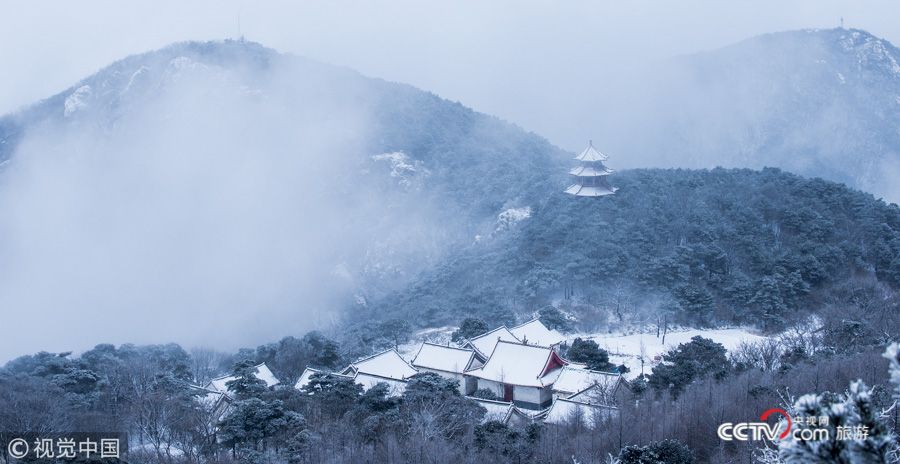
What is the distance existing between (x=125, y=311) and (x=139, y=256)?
6199mm

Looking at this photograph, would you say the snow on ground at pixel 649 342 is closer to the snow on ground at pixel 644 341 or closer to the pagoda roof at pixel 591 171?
the snow on ground at pixel 644 341

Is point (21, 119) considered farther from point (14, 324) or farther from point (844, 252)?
point (844, 252)

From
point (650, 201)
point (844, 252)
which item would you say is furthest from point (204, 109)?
point (844, 252)

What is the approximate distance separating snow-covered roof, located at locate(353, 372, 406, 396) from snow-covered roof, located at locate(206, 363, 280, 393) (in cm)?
318

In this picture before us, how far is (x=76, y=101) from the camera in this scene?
6419cm

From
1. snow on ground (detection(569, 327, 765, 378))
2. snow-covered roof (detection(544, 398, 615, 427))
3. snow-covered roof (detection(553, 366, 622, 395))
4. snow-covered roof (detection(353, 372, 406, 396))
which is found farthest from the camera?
snow on ground (detection(569, 327, 765, 378))

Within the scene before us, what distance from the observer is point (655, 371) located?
22.4 m

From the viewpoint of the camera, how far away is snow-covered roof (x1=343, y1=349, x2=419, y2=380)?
84.1 feet

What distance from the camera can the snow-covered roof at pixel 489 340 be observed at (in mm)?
27266

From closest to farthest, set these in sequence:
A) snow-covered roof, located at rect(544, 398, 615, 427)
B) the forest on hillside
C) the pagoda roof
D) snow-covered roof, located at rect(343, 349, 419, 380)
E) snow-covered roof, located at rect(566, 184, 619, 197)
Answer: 1. snow-covered roof, located at rect(544, 398, 615, 427)
2. snow-covered roof, located at rect(343, 349, 419, 380)
3. the forest on hillside
4. snow-covered roof, located at rect(566, 184, 619, 197)
5. the pagoda roof

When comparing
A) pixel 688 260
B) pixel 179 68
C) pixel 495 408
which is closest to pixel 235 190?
pixel 179 68

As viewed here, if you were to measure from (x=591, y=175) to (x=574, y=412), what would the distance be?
2316 cm

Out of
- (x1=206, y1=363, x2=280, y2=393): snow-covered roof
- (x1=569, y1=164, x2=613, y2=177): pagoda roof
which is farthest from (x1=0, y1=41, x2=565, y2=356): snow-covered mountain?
(x1=206, y1=363, x2=280, y2=393): snow-covered roof

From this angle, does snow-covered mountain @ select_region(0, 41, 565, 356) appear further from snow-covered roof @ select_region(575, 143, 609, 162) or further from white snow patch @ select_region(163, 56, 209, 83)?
snow-covered roof @ select_region(575, 143, 609, 162)
